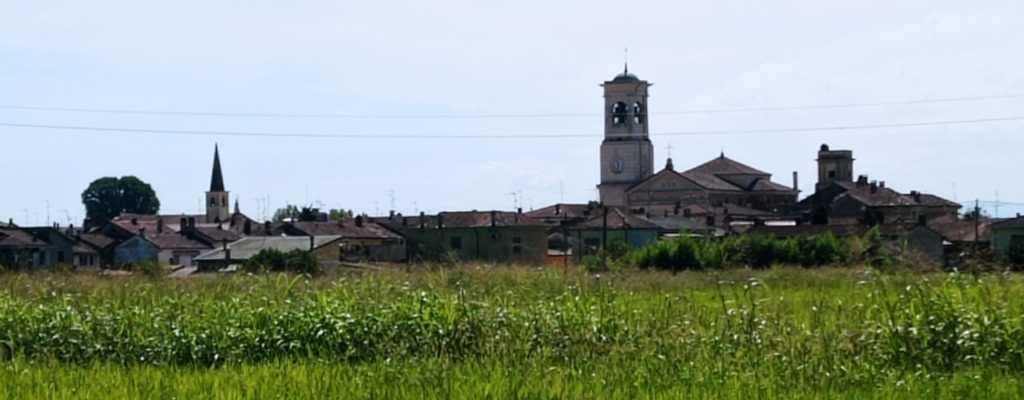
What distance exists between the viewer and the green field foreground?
37.4 feet

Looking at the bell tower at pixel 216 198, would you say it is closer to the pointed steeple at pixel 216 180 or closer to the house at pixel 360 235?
the pointed steeple at pixel 216 180

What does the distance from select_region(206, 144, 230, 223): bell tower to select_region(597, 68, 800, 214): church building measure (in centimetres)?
3094

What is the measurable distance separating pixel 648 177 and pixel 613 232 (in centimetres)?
4661

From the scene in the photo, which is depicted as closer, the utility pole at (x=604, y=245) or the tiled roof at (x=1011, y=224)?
the utility pole at (x=604, y=245)

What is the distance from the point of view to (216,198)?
408ft

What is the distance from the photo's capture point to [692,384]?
1141 cm

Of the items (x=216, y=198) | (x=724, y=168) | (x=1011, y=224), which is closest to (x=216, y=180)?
(x=216, y=198)

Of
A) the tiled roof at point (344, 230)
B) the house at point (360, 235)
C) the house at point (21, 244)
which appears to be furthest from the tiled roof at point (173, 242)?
the house at point (21, 244)

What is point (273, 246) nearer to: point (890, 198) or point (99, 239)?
point (99, 239)

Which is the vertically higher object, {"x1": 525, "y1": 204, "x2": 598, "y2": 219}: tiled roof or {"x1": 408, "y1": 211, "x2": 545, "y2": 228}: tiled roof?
{"x1": 525, "y1": 204, "x2": 598, "y2": 219}: tiled roof

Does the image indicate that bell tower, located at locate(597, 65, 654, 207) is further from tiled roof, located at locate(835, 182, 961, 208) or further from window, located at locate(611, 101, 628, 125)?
tiled roof, located at locate(835, 182, 961, 208)

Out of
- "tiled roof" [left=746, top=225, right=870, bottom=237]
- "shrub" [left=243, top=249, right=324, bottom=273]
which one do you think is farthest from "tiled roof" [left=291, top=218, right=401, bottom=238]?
"shrub" [left=243, top=249, right=324, bottom=273]

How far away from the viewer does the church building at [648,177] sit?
105562 mm

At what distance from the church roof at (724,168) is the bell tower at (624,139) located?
19.9ft
